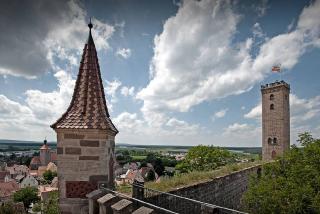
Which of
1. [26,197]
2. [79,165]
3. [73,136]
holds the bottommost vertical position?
[26,197]

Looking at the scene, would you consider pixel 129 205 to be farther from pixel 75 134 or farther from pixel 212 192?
pixel 212 192

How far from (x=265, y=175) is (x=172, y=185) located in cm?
517

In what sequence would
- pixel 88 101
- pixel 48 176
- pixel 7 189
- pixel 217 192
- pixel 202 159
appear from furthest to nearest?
1. pixel 48 176
2. pixel 7 189
3. pixel 202 159
4. pixel 217 192
5. pixel 88 101

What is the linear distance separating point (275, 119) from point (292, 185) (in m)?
39.5

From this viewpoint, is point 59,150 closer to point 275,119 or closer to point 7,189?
point 275,119

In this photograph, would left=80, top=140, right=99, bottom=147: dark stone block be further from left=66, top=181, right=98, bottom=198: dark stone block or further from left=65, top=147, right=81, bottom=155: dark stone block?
left=66, top=181, right=98, bottom=198: dark stone block

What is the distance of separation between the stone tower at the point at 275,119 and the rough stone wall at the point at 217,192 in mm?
31723

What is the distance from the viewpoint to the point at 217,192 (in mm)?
12211

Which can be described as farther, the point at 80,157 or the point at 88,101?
the point at 88,101

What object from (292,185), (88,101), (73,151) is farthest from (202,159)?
(73,151)

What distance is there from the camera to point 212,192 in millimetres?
11680

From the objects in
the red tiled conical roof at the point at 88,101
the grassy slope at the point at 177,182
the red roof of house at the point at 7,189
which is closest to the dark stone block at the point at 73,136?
the red tiled conical roof at the point at 88,101

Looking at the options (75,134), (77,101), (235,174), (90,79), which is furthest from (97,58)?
(235,174)

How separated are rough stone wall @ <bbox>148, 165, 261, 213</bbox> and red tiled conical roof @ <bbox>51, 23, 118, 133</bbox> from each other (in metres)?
2.88
